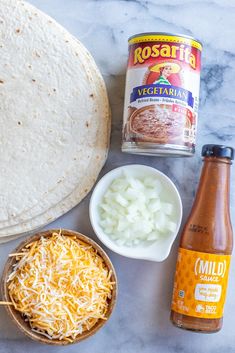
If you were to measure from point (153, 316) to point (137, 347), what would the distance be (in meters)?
0.09

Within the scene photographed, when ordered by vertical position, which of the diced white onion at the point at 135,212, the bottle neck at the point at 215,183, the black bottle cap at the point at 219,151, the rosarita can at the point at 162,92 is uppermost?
the rosarita can at the point at 162,92

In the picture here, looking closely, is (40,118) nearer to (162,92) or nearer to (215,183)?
(162,92)

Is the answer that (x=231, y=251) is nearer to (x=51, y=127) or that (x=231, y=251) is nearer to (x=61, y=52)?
(x=51, y=127)

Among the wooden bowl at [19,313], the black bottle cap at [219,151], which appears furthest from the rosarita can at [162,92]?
the wooden bowl at [19,313]

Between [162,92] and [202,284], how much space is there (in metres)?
0.46

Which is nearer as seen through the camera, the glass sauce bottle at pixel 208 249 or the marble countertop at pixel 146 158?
the glass sauce bottle at pixel 208 249

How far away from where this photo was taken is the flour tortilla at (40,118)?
1.40m

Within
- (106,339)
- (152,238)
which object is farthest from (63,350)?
(152,238)

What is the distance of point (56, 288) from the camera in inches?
53.1

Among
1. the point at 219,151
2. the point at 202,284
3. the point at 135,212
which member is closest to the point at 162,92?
the point at 219,151

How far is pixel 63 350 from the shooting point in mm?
1477

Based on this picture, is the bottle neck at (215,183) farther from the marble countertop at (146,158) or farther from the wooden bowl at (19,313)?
the wooden bowl at (19,313)

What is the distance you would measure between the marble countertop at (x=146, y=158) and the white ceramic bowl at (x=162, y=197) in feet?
0.19

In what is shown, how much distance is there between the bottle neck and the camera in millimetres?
1361
